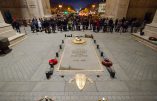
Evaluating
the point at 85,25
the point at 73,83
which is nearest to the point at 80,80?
the point at 73,83

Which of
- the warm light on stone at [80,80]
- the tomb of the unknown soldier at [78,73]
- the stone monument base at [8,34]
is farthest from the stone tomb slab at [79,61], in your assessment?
the stone monument base at [8,34]

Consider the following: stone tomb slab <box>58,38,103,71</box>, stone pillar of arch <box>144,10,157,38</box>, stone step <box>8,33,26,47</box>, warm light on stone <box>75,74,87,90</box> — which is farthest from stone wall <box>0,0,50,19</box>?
warm light on stone <box>75,74,87,90</box>

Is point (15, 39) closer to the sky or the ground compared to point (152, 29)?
closer to the ground

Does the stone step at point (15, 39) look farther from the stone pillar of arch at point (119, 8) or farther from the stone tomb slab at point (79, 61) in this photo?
the stone pillar of arch at point (119, 8)

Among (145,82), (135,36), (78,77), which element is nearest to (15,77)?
(78,77)

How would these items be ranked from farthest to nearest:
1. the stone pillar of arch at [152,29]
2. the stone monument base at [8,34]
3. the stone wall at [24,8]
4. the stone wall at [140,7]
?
the stone wall at [140,7]
the stone wall at [24,8]
the stone pillar of arch at [152,29]
the stone monument base at [8,34]

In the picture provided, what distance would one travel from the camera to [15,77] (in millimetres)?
4625

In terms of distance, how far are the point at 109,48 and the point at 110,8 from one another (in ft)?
44.4

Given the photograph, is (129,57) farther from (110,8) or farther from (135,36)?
(110,8)

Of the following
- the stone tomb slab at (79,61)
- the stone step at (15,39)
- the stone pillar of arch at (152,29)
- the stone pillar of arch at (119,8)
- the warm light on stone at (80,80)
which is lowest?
the warm light on stone at (80,80)

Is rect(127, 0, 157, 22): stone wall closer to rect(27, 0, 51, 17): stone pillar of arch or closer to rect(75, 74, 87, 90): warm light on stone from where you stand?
rect(27, 0, 51, 17): stone pillar of arch

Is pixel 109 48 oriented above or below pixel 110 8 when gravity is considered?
below

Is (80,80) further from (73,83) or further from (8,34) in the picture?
(8,34)

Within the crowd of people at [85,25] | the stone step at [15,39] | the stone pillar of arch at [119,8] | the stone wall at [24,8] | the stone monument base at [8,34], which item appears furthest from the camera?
the stone wall at [24,8]
